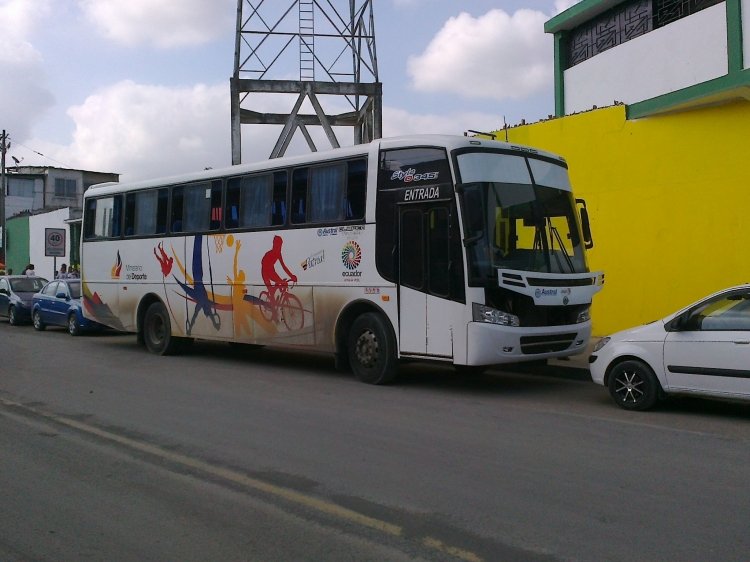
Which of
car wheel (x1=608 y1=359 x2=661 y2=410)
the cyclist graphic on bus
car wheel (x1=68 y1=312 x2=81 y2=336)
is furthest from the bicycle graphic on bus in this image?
car wheel (x1=68 y1=312 x2=81 y2=336)

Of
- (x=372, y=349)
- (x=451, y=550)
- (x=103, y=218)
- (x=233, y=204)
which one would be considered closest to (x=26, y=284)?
(x=103, y=218)

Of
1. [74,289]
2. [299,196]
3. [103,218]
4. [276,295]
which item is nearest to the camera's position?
Answer: [299,196]

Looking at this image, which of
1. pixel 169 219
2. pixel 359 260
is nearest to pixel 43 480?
pixel 359 260

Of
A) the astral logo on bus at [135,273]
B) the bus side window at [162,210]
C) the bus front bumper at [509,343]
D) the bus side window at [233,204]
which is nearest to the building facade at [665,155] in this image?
the bus front bumper at [509,343]

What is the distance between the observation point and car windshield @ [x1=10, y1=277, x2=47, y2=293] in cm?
2406

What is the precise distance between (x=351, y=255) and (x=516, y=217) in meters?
2.51

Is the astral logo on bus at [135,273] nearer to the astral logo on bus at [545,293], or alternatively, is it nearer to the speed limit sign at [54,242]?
the astral logo on bus at [545,293]

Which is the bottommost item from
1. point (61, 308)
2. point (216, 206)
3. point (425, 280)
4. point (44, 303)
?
point (61, 308)

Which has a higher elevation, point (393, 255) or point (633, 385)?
point (393, 255)

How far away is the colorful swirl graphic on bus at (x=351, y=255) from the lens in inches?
444

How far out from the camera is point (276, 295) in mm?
12664

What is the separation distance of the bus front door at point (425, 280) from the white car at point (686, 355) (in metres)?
2.08

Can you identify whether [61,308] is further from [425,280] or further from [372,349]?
[425,280]

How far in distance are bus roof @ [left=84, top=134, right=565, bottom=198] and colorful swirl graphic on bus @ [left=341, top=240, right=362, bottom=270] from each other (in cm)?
133
